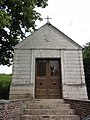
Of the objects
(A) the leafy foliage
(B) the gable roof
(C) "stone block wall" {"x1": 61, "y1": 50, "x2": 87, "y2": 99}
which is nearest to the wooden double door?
(C) "stone block wall" {"x1": 61, "y1": 50, "x2": 87, "y2": 99}

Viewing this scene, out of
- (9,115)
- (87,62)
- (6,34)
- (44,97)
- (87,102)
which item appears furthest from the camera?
(87,62)

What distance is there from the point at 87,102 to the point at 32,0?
7.68 meters

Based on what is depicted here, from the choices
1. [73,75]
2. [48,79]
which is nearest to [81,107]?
[73,75]

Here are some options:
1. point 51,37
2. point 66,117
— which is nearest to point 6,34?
point 51,37

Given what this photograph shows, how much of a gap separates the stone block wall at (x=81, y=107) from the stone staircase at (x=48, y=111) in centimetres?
20

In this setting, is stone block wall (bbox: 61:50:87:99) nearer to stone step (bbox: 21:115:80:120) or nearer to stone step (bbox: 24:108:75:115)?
stone step (bbox: 24:108:75:115)

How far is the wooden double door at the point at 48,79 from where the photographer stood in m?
11.5

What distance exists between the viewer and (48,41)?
40.4ft

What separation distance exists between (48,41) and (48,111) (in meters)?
5.14

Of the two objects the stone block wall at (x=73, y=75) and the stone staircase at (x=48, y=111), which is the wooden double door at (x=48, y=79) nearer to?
the stone block wall at (x=73, y=75)

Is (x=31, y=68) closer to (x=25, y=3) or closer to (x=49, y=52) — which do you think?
(x=49, y=52)

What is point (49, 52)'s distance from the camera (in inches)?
476

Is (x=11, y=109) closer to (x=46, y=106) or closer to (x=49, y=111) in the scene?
(x=49, y=111)

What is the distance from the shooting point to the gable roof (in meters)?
12.2
